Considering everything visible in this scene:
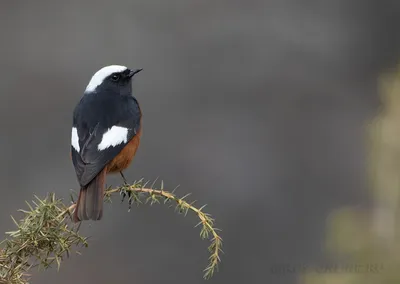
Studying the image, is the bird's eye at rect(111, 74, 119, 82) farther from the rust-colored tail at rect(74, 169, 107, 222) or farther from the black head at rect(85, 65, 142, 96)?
the rust-colored tail at rect(74, 169, 107, 222)

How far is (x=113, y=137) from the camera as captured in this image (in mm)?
4008

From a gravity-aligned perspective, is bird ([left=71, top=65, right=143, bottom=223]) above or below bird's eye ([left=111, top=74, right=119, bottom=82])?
below

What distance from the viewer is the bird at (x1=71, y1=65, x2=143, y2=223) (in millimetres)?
3656

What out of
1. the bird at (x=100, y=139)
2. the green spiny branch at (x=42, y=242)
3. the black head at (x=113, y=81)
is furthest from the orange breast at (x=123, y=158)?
the green spiny branch at (x=42, y=242)

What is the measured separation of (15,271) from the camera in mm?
2002

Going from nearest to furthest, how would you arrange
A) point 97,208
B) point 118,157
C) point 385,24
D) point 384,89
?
point 384,89 → point 97,208 → point 118,157 → point 385,24

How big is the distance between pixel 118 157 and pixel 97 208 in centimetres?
60

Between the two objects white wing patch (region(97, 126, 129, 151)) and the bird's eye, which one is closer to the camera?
white wing patch (region(97, 126, 129, 151))

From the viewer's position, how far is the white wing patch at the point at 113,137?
12.8 ft

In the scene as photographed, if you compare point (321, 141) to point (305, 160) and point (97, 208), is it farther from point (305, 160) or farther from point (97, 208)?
point (97, 208)

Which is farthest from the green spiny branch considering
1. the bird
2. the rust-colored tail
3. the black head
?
the black head

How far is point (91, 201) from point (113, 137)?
0.63m

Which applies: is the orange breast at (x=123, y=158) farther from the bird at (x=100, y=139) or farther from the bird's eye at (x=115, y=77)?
the bird's eye at (x=115, y=77)

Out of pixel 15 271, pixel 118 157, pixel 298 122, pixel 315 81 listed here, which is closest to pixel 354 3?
pixel 315 81
